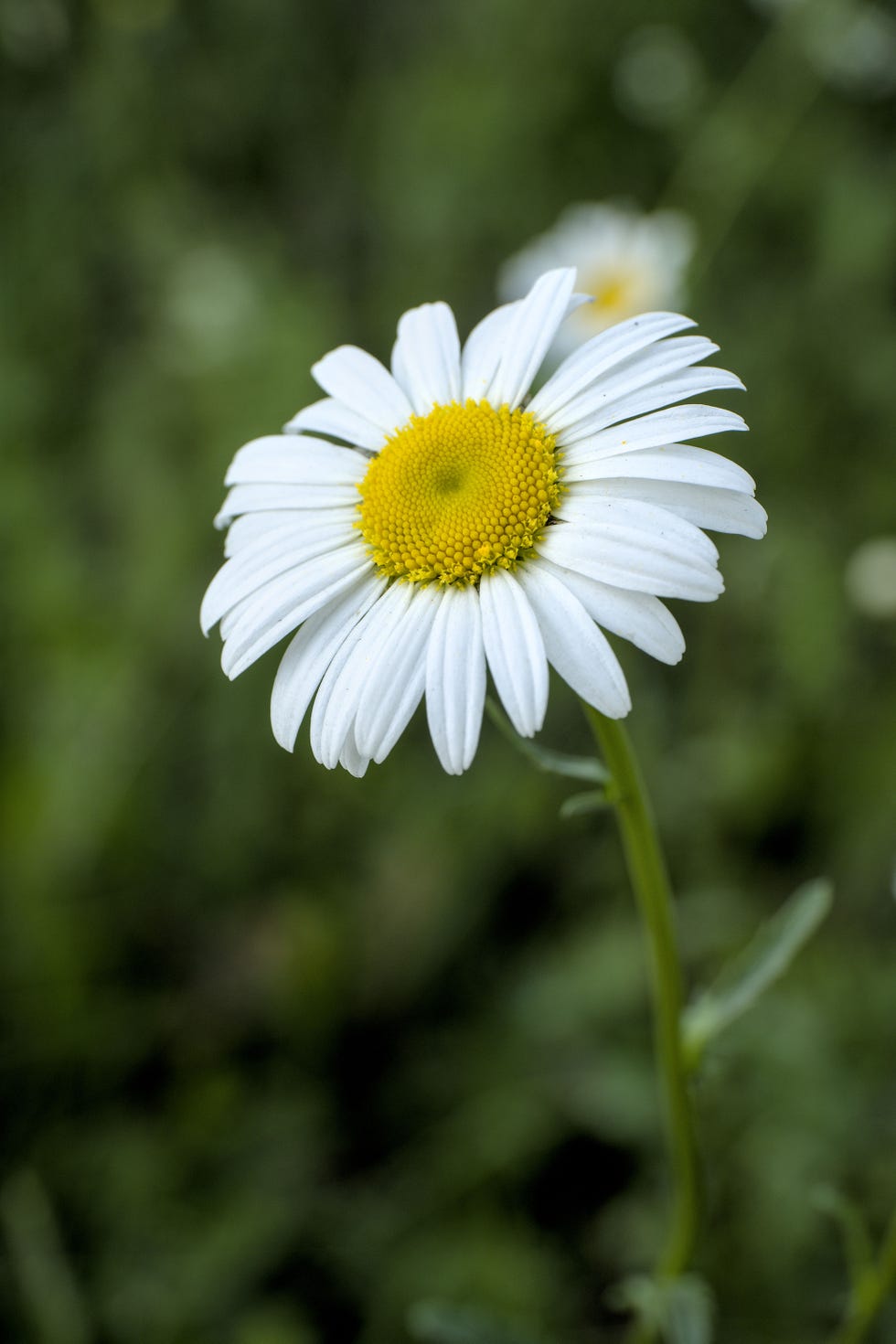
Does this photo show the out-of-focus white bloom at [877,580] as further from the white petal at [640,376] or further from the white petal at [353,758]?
the white petal at [353,758]

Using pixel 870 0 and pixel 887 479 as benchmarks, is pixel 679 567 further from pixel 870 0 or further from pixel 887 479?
pixel 870 0

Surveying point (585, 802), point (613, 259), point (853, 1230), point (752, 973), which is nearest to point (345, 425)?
point (585, 802)

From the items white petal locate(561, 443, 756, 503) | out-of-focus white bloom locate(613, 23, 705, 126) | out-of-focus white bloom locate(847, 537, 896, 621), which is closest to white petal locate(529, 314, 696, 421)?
white petal locate(561, 443, 756, 503)

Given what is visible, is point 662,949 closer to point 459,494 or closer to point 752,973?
point 752,973

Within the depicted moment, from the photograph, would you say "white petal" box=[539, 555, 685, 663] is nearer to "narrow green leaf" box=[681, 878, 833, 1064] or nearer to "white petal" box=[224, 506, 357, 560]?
"white petal" box=[224, 506, 357, 560]

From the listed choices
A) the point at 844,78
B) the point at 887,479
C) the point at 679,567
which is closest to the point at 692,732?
the point at 887,479

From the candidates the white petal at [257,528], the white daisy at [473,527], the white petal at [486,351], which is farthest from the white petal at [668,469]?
the white petal at [257,528]

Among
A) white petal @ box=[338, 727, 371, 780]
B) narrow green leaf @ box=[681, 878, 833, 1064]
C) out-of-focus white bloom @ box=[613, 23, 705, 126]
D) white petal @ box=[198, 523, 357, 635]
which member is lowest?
narrow green leaf @ box=[681, 878, 833, 1064]
